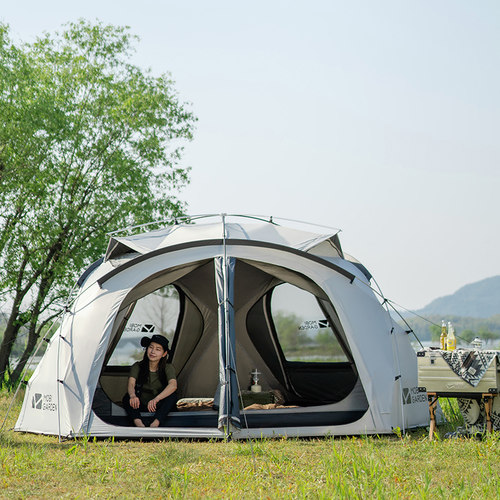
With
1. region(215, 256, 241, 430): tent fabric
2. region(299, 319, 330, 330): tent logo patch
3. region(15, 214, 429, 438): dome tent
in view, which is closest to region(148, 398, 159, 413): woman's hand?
region(15, 214, 429, 438): dome tent

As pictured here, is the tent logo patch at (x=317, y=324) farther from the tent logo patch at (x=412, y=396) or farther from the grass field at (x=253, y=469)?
the grass field at (x=253, y=469)

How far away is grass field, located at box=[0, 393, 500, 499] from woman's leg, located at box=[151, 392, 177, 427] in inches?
14.8

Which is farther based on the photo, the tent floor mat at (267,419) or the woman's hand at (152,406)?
the woman's hand at (152,406)

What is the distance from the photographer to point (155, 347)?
23.3ft

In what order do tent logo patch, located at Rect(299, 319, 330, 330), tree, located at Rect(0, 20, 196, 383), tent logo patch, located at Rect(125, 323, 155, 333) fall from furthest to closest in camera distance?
tree, located at Rect(0, 20, 196, 383)
tent logo patch, located at Rect(299, 319, 330, 330)
tent logo patch, located at Rect(125, 323, 155, 333)

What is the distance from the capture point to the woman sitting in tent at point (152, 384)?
6594mm

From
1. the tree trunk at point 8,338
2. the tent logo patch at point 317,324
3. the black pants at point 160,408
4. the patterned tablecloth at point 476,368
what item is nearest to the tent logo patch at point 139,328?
the black pants at point 160,408

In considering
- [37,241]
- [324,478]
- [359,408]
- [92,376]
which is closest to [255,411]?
[359,408]

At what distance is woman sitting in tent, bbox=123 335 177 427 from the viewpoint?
6.59m

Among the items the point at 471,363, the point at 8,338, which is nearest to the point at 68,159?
the point at 8,338

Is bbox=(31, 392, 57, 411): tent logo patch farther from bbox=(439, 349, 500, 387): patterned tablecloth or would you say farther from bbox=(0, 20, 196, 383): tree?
bbox=(0, 20, 196, 383): tree

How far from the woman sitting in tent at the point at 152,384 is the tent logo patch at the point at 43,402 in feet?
2.20

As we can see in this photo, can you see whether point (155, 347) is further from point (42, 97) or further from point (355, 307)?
point (42, 97)

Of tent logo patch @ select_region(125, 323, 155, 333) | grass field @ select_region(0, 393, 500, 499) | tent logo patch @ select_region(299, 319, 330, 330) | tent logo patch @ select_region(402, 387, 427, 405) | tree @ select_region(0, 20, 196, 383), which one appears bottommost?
grass field @ select_region(0, 393, 500, 499)
